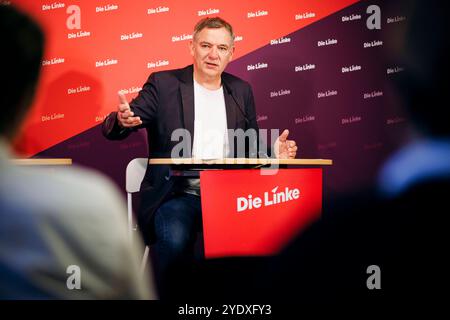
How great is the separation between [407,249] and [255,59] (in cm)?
179

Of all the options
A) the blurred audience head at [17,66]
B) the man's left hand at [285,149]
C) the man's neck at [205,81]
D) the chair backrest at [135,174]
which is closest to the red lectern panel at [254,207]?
the man's left hand at [285,149]

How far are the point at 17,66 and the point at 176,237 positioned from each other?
7.06ft

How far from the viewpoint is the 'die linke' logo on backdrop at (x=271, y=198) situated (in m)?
3.23

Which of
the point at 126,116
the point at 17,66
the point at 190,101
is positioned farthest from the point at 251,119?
the point at 17,66

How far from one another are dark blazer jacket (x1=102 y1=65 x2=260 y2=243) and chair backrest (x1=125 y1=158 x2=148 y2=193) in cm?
7

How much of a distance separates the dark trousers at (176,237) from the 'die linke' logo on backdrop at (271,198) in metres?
0.38

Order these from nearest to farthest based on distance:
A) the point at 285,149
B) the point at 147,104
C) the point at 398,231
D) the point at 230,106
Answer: the point at 285,149, the point at 147,104, the point at 230,106, the point at 398,231

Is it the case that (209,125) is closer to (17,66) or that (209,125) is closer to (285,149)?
(285,149)

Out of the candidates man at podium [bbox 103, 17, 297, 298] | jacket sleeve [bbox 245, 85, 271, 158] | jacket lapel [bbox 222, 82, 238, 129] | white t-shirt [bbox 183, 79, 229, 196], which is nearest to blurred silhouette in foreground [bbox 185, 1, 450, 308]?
man at podium [bbox 103, 17, 297, 298]

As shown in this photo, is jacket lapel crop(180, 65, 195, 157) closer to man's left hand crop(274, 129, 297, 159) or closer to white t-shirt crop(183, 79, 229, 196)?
white t-shirt crop(183, 79, 229, 196)

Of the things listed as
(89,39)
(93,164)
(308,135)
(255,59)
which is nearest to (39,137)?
(93,164)

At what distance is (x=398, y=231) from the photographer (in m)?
4.11

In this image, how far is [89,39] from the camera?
4.23 metres
